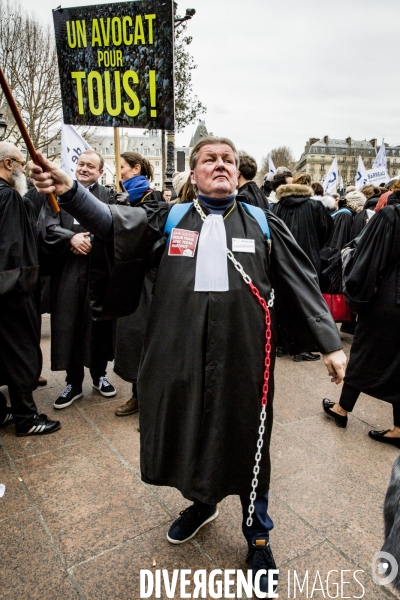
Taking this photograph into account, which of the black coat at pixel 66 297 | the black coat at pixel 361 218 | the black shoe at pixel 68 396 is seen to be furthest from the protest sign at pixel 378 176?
the black shoe at pixel 68 396

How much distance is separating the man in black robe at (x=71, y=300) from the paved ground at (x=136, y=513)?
1.59 ft

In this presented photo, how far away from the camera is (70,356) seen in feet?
12.5

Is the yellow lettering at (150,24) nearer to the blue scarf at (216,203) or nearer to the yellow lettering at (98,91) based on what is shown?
the yellow lettering at (98,91)

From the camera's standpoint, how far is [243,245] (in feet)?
6.26

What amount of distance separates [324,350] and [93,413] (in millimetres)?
2455

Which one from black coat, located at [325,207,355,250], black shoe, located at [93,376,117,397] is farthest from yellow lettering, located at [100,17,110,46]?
black coat, located at [325,207,355,250]

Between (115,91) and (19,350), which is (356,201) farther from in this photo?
(19,350)

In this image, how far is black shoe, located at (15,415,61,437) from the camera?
3.29 m

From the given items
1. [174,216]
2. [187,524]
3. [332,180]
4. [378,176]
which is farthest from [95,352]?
[378,176]

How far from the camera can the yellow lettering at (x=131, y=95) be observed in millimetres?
3676

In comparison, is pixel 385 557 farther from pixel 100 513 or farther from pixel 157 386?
pixel 100 513

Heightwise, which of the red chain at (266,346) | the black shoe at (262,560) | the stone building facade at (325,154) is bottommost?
the black shoe at (262,560)

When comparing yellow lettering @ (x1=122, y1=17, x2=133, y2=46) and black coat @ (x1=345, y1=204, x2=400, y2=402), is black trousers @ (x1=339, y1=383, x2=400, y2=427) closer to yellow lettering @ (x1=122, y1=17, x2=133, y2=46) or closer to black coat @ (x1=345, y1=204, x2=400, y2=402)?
black coat @ (x1=345, y1=204, x2=400, y2=402)

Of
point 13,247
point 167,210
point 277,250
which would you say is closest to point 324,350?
point 277,250
